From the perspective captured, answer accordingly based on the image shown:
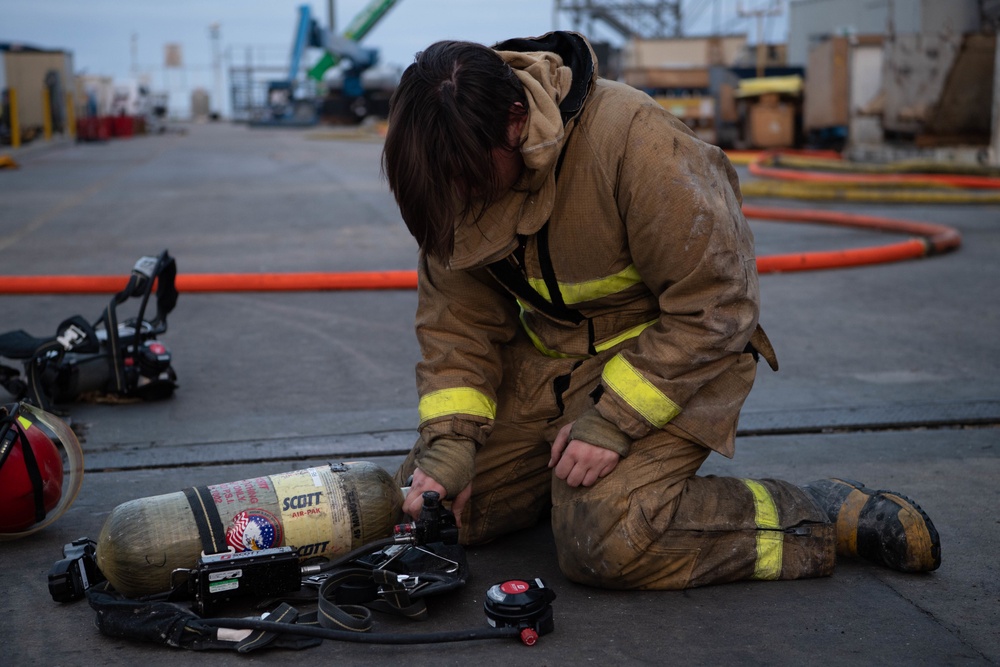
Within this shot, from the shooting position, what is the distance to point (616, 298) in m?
2.40

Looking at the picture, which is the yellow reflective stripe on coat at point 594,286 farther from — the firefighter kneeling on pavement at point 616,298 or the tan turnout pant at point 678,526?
the tan turnout pant at point 678,526

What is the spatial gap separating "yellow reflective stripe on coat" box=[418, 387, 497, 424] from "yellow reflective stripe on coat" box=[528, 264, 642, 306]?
1.00 ft

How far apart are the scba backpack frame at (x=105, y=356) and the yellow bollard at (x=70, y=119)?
81.6 ft

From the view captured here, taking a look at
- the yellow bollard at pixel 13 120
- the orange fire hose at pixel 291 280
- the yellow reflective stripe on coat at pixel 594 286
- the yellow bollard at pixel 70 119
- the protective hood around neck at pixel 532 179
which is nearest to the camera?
the protective hood around neck at pixel 532 179

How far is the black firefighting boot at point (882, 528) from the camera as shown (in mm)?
2232

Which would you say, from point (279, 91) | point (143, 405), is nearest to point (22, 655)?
point (143, 405)

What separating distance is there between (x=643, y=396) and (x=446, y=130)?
2.34 ft

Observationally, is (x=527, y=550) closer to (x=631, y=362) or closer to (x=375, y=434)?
(x=631, y=362)

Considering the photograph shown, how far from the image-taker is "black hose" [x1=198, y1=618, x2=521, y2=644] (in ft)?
6.38

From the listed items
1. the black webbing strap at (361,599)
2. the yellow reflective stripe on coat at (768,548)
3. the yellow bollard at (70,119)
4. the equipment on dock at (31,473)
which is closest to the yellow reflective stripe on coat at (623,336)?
the yellow reflective stripe on coat at (768,548)

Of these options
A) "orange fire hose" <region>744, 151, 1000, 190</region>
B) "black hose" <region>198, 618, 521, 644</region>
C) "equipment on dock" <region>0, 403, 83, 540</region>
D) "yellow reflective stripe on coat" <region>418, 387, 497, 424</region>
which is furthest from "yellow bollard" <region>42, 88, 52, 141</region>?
"black hose" <region>198, 618, 521, 644</region>

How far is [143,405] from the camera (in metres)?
3.73

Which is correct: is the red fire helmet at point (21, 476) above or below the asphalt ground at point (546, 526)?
above

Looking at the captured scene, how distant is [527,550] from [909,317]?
323 centimetres
